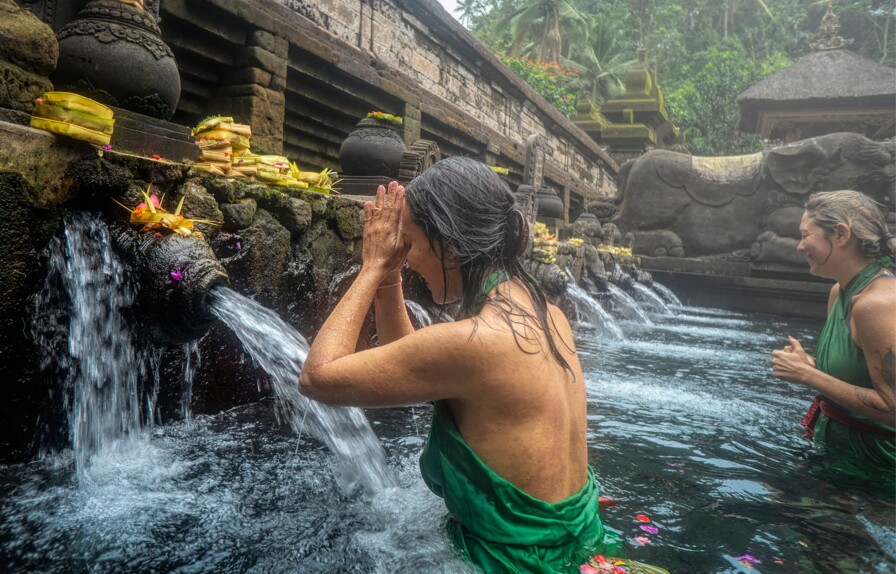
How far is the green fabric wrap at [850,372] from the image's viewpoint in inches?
107

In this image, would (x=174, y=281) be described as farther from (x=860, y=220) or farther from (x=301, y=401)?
(x=860, y=220)

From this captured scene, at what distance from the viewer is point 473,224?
5.41 feet

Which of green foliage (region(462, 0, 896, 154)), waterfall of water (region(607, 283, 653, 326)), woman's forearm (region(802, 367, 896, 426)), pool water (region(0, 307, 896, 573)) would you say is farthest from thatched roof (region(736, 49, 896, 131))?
woman's forearm (region(802, 367, 896, 426))

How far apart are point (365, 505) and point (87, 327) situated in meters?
1.35

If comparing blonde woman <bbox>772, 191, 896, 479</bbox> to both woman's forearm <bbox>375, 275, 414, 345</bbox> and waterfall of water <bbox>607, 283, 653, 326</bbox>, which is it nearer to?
woman's forearm <bbox>375, 275, 414, 345</bbox>

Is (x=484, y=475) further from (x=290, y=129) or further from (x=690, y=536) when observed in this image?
(x=290, y=129)

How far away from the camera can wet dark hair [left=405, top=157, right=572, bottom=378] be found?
162cm

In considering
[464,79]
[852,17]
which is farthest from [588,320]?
[852,17]

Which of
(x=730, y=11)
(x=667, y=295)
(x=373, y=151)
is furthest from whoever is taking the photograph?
(x=730, y=11)

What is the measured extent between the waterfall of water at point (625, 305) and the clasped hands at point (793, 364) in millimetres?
7060

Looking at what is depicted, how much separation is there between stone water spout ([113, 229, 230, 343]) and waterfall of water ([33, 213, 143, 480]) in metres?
0.13

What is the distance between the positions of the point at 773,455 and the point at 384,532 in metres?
2.27

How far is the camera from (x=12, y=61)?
2.62m

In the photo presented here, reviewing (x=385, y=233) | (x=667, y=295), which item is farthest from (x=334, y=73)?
(x=667, y=295)
